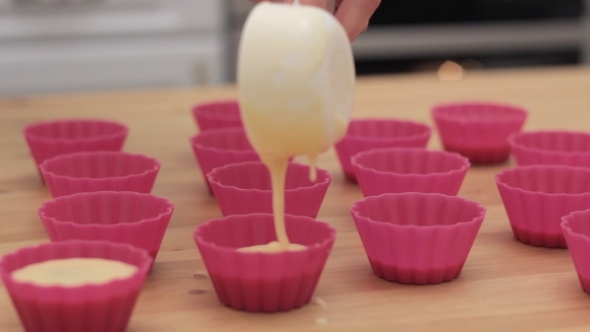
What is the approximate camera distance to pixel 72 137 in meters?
1.45

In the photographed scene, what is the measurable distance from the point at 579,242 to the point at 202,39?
67.4 inches

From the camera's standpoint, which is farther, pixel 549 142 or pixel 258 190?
pixel 549 142

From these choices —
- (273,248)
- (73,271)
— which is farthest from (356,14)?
(73,271)

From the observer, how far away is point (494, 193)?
1293mm

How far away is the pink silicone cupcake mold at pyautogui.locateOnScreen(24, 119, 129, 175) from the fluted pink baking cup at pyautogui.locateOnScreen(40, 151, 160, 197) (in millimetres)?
66

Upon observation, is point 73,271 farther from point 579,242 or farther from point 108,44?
point 108,44

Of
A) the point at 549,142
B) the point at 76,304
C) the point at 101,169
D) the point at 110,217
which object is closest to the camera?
the point at 76,304

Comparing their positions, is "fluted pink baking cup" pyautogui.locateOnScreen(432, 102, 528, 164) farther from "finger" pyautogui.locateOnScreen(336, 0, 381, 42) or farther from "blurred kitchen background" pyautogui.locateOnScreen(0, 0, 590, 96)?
"blurred kitchen background" pyautogui.locateOnScreen(0, 0, 590, 96)

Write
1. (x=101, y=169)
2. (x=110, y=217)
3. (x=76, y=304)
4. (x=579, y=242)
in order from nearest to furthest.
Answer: (x=76, y=304)
(x=579, y=242)
(x=110, y=217)
(x=101, y=169)

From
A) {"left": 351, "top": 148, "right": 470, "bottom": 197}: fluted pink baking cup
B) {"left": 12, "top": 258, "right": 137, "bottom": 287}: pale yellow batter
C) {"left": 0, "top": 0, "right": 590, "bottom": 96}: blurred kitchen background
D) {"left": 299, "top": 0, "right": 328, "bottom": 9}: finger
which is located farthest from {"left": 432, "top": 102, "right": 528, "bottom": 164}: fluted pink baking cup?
{"left": 0, "top": 0, "right": 590, "bottom": 96}: blurred kitchen background

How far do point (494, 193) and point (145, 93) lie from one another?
88cm

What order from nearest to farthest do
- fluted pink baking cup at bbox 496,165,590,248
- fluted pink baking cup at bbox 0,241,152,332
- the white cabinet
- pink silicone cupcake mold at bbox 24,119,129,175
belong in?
fluted pink baking cup at bbox 0,241,152,332 → fluted pink baking cup at bbox 496,165,590,248 → pink silicone cupcake mold at bbox 24,119,129,175 → the white cabinet

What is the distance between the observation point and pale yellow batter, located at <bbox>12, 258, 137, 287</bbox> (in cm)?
81

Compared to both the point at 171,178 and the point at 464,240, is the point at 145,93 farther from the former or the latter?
the point at 464,240
